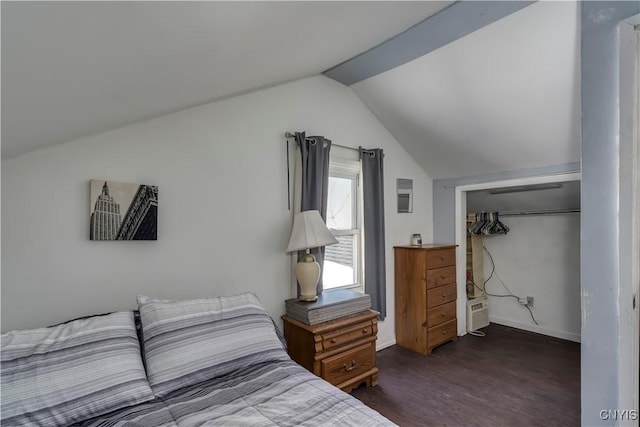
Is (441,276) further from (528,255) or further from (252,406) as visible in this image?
(252,406)

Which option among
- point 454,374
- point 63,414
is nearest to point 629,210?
point 454,374

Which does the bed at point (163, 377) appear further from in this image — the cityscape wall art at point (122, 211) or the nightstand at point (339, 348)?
the nightstand at point (339, 348)

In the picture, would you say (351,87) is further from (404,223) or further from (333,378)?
(333,378)

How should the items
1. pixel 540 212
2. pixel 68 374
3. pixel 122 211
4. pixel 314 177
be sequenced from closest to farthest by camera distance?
pixel 68 374 → pixel 122 211 → pixel 314 177 → pixel 540 212

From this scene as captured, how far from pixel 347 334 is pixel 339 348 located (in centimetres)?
12

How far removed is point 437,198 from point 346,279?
1.68 metres

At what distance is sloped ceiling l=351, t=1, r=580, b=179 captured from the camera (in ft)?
6.79

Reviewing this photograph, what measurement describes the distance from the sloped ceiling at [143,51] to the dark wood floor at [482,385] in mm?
2456

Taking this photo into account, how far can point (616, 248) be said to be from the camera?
1.55m

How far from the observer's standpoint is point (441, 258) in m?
3.41

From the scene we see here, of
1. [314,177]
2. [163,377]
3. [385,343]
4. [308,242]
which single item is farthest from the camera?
[385,343]

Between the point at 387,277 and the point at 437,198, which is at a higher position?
the point at 437,198

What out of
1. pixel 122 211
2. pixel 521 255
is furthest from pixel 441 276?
pixel 122 211

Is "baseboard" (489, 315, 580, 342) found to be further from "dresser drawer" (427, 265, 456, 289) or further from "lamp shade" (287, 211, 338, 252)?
"lamp shade" (287, 211, 338, 252)
